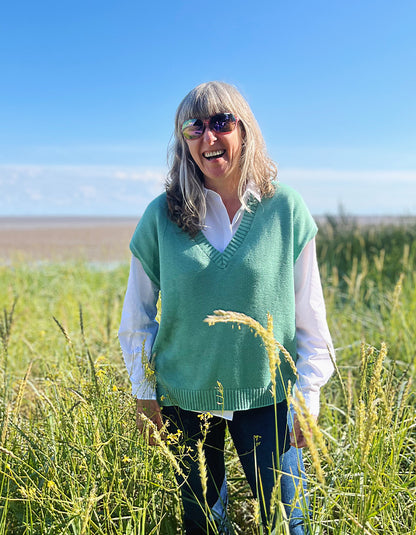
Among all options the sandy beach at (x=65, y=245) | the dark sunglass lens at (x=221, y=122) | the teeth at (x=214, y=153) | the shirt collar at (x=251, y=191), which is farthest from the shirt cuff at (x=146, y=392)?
the sandy beach at (x=65, y=245)

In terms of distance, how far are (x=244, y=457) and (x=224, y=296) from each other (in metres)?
0.63

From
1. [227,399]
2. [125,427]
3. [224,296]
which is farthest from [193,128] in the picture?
[125,427]

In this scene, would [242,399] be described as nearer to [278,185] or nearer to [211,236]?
[211,236]

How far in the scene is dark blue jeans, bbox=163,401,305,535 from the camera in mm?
1794

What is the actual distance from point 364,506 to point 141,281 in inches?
45.3

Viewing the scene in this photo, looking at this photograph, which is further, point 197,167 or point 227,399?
point 197,167

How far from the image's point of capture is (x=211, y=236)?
6.39 feet

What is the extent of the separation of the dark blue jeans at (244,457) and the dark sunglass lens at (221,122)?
3.56 ft

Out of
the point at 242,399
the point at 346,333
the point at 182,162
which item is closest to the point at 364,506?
the point at 242,399

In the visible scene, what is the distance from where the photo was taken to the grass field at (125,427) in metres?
1.55

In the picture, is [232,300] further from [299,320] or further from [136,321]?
[136,321]

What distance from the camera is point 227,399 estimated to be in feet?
5.98

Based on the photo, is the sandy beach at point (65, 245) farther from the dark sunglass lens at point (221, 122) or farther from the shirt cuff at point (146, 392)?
the dark sunglass lens at point (221, 122)

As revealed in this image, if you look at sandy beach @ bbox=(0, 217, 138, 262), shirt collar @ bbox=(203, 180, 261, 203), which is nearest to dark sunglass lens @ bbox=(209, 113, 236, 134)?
shirt collar @ bbox=(203, 180, 261, 203)
